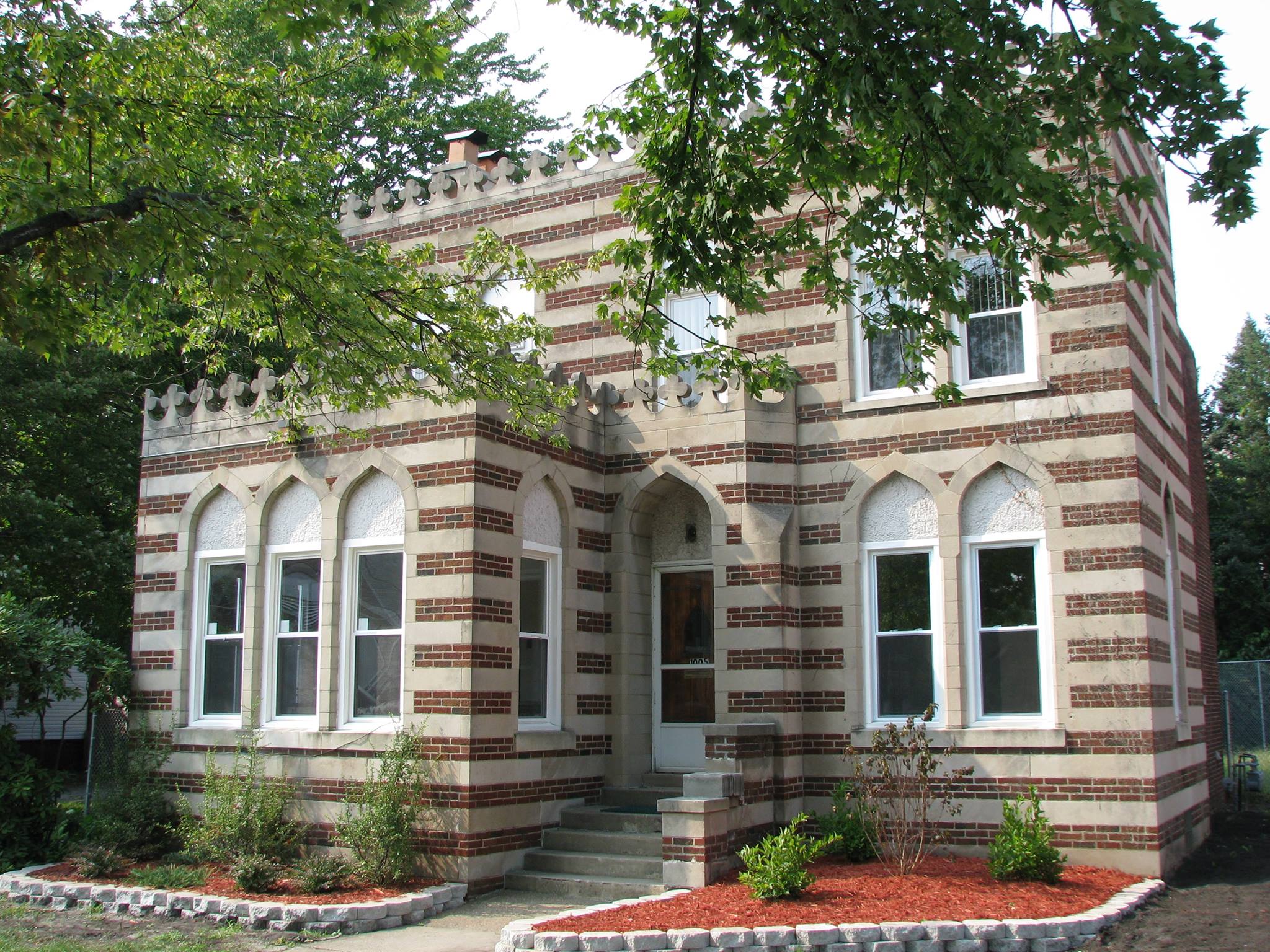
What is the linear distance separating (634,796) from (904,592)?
150 inches

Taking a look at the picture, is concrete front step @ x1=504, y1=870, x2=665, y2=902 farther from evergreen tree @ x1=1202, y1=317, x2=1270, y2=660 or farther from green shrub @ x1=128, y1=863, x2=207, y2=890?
evergreen tree @ x1=1202, y1=317, x2=1270, y2=660

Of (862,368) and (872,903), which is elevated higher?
(862,368)

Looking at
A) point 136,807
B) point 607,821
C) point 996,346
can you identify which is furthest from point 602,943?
point 996,346

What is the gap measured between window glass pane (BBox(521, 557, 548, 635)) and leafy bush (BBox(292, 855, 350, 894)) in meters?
3.15

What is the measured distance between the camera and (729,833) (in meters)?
11.9

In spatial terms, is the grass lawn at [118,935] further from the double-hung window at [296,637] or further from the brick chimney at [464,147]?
the brick chimney at [464,147]

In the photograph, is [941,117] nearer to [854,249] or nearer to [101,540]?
[854,249]

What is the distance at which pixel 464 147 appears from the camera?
59.8 ft

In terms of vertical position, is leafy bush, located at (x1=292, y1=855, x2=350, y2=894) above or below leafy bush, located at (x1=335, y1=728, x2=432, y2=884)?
below

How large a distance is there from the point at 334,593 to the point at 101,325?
12.2 ft

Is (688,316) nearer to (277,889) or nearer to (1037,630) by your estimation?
(1037,630)

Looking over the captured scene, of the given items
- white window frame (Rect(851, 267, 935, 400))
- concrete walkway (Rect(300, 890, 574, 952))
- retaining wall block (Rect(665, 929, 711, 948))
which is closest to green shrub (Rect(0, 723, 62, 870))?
concrete walkway (Rect(300, 890, 574, 952))

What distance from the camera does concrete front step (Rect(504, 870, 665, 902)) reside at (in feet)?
37.7

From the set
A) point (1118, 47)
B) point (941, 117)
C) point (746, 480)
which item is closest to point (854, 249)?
point (746, 480)
